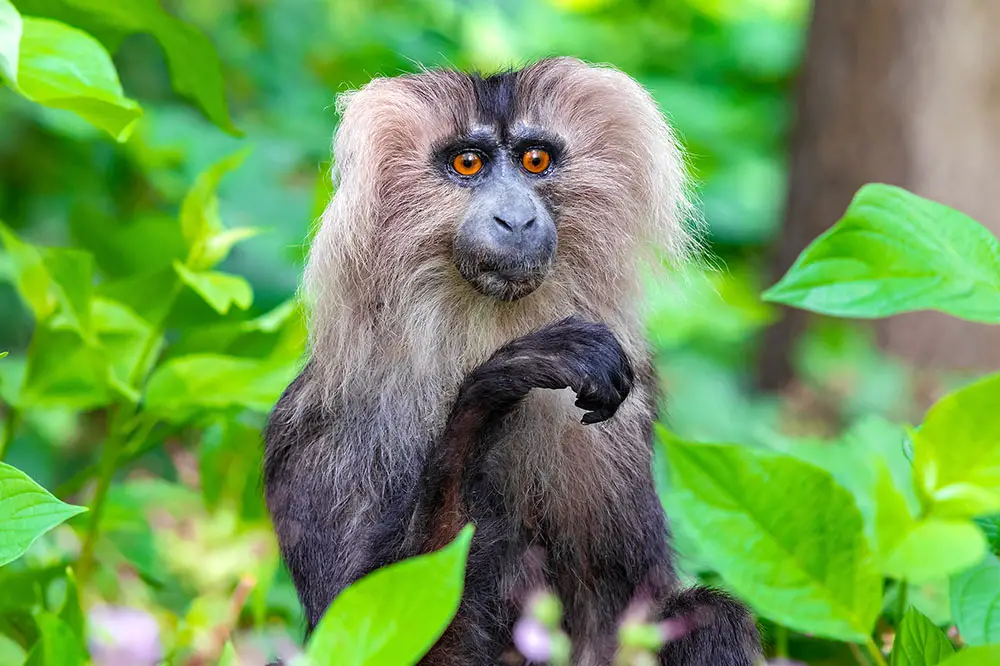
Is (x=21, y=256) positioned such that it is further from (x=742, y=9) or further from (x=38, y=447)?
(x=742, y=9)

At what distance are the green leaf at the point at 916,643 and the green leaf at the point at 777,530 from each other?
32cm

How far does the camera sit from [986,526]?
2223 mm

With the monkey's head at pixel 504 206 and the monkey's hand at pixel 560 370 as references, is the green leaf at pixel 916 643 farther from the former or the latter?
the monkey's head at pixel 504 206

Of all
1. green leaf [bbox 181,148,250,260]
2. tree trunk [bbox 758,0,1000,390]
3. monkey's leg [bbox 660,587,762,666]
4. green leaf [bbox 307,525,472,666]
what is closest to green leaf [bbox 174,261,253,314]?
green leaf [bbox 181,148,250,260]

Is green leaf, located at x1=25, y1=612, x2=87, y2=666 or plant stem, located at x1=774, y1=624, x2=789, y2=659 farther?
plant stem, located at x1=774, y1=624, x2=789, y2=659

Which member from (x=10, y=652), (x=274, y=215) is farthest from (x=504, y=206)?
(x=274, y=215)

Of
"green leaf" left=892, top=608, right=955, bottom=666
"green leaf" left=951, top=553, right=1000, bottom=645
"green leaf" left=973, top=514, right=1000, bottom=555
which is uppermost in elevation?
"green leaf" left=951, top=553, right=1000, bottom=645

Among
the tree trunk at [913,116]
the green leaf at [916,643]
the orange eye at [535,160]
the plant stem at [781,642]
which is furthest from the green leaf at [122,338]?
the tree trunk at [913,116]

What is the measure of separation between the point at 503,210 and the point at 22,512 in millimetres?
1249

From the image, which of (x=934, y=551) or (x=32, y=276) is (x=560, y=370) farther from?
(x=32, y=276)

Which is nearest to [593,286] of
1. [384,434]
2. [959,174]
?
[384,434]

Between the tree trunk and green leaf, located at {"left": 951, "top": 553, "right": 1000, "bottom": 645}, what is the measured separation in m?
5.02

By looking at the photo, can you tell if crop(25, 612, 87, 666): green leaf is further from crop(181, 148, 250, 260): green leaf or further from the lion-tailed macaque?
crop(181, 148, 250, 260): green leaf

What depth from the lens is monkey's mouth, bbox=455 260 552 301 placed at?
2709mm
